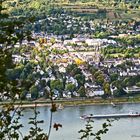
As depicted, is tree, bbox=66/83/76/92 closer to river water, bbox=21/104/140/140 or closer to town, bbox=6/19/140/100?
town, bbox=6/19/140/100

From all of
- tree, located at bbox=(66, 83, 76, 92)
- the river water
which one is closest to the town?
tree, located at bbox=(66, 83, 76, 92)

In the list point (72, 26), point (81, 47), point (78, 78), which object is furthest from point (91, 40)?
point (78, 78)

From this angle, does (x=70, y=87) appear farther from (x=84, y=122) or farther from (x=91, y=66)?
(x=84, y=122)

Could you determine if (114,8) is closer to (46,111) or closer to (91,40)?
(91,40)

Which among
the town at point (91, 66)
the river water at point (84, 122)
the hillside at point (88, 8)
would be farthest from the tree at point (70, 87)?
the hillside at point (88, 8)

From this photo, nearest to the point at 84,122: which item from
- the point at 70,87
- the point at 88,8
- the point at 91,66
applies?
the point at 70,87

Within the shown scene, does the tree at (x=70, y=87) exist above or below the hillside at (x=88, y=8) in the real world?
below

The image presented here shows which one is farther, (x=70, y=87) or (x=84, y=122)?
(x=70, y=87)

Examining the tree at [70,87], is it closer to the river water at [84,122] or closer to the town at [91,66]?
the town at [91,66]
